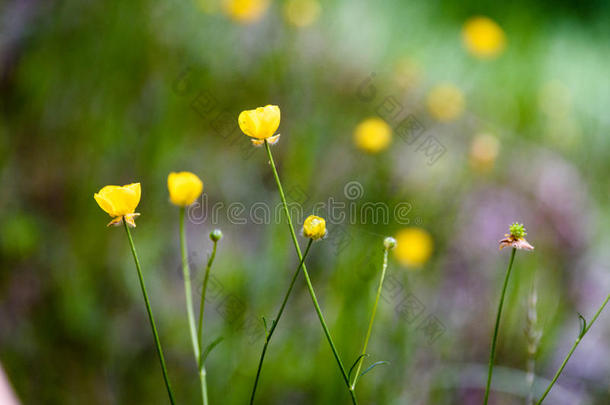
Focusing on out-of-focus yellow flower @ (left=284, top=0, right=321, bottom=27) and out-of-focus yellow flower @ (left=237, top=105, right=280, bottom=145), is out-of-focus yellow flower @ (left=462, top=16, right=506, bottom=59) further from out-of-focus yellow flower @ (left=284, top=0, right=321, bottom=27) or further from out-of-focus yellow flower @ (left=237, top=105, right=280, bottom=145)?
out-of-focus yellow flower @ (left=237, top=105, right=280, bottom=145)

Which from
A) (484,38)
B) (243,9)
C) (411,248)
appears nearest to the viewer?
(411,248)

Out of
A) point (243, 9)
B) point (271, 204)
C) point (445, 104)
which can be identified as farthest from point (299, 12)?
point (271, 204)

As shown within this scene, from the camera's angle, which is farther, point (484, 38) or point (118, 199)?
point (484, 38)

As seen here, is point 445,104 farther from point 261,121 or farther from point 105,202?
point 105,202

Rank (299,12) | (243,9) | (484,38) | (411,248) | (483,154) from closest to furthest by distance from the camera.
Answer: (411,248) → (483,154) → (243,9) → (299,12) → (484,38)

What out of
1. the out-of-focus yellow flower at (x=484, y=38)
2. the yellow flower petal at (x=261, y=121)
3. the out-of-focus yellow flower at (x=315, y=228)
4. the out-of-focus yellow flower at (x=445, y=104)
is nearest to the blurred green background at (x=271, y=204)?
the out-of-focus yellow flower at (x=445, y=104)

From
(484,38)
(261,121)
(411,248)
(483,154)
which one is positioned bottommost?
(411,248)

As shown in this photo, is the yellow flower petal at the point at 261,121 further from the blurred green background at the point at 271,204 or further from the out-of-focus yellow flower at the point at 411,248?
the out-of-focus yellow flower at the point at 411,248

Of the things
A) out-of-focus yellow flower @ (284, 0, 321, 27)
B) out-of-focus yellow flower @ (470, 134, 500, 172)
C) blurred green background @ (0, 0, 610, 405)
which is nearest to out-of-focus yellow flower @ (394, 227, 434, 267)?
blurred green background @ (0, 0, 610, 405)
